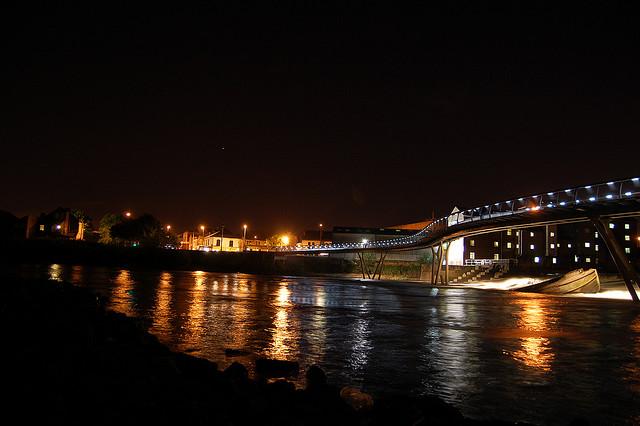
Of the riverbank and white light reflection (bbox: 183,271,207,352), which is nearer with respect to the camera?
white light reflection (bbox: 183,271,207,352)

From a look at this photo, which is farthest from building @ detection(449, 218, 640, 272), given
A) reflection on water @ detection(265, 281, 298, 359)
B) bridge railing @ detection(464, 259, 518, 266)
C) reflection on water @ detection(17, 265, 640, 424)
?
reflection on water @ detection(265, 281, 298, 359)

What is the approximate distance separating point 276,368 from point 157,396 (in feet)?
15.9

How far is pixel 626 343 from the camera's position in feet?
58.5

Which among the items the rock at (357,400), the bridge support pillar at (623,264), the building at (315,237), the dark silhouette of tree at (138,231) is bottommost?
the rock at (357,400)

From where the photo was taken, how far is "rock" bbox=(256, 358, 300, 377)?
1060 cm

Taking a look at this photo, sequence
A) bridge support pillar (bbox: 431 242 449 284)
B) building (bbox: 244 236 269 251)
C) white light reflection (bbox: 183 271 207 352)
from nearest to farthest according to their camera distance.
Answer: white light reflection (bbox: 183 271 207 352), bridge support pillar (bbox: 431 242 449 284), building (bbox: 244 236 269 251)

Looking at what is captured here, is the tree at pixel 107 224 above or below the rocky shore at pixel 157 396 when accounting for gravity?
above

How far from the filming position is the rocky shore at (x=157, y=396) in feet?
18.3

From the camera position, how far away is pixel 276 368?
35.3ft

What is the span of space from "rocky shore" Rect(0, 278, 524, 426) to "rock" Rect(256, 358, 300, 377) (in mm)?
1815

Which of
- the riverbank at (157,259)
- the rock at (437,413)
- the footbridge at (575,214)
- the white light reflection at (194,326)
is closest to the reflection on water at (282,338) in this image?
the white light reflection at (194,326)

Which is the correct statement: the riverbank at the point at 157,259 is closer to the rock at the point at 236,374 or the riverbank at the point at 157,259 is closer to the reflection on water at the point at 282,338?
the reflection on water at the point at 282,338

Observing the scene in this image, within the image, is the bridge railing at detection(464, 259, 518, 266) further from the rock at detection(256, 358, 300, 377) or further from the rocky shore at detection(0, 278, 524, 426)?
the rocky shore at detection(0, 278, 524, 426)

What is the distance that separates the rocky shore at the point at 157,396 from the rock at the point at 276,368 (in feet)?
5.95
